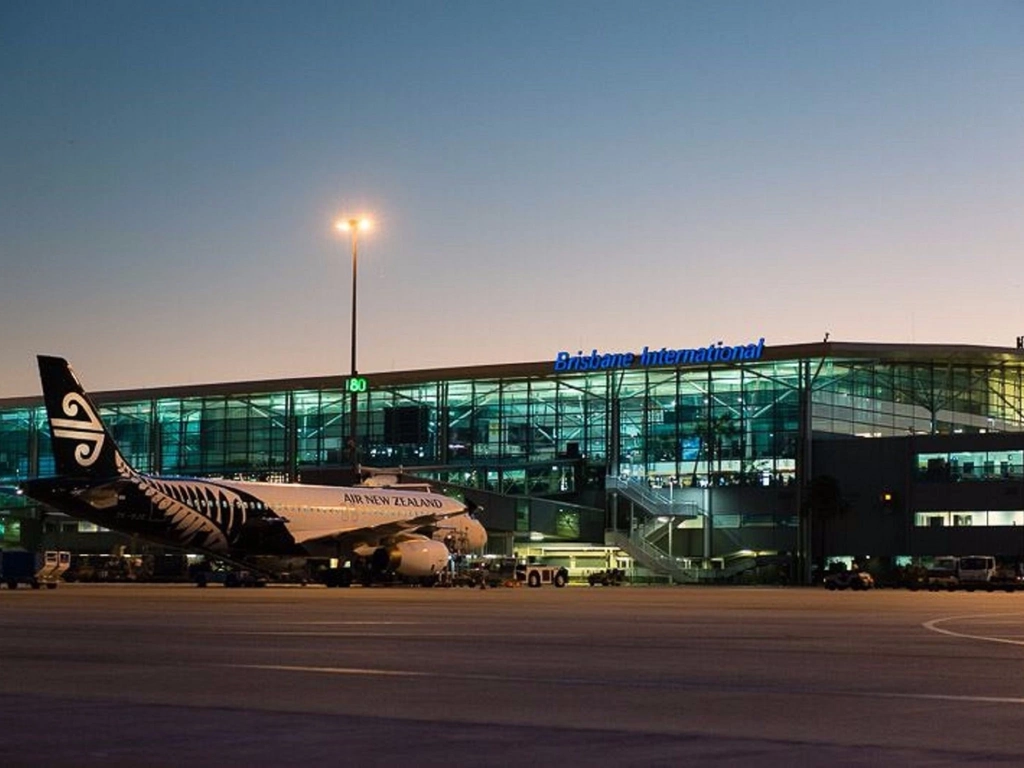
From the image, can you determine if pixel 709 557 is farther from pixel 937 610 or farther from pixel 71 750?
pixel 71 750

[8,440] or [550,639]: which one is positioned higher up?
[8,440]

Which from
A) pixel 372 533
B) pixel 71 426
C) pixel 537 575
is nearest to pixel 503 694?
pixel 71 426

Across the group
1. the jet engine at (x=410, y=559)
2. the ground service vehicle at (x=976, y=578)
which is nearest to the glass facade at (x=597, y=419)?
the ground service vehicle at (x=976, y=578)

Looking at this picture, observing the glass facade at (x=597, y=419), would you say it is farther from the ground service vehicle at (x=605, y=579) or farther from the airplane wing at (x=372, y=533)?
the airplane wing at (x=372, y=533)

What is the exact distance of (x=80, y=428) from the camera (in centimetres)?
6391

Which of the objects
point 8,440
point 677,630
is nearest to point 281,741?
point 677,630

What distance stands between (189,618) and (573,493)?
256ft

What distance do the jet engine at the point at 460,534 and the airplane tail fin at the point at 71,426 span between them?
1916cm

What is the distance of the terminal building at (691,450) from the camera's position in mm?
101188

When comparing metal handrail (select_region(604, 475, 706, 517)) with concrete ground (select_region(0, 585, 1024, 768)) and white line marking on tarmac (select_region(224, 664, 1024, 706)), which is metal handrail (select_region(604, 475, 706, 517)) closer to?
concrete ground (select_region(0, 585, 1024, 768))

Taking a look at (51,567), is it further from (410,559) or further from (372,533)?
(410,559)

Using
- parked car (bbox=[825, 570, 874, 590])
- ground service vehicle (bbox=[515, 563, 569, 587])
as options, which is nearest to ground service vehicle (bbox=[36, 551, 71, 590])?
ground service vehicle (bbox=[515, 563, 569, 587])

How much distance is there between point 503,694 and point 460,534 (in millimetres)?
64029

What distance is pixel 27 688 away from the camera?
1703cm
